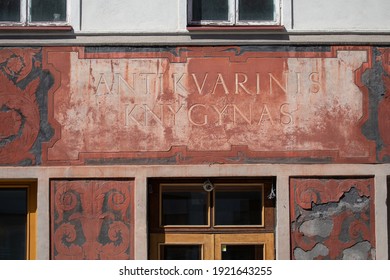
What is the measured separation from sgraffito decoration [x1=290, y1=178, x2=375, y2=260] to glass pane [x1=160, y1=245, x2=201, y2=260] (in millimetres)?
1109

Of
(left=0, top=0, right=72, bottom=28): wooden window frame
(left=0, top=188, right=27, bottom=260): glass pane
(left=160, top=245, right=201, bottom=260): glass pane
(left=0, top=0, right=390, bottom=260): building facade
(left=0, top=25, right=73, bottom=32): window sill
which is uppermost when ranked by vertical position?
(left=0, top=0, right=72, bottom=28): wooden window frame

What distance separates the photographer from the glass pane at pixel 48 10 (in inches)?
561

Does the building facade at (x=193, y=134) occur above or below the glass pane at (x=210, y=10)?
below

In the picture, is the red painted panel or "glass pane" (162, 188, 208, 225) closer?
the red painted panel

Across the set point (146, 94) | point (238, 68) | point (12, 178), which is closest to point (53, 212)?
point (12, 178)

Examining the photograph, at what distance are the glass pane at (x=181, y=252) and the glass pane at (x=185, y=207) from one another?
276mm

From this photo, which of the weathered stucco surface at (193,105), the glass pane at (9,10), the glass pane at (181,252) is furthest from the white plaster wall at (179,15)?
the glass pane at (181,252)

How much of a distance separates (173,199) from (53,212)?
1383mm

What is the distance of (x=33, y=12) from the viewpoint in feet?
46.8

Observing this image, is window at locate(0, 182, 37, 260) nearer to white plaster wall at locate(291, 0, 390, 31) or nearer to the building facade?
the building facade

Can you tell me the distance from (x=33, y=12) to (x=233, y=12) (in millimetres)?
2328

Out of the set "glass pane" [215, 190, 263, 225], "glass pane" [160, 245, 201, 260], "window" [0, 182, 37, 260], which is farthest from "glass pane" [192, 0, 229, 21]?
"window" [0, 182, 37, 260]

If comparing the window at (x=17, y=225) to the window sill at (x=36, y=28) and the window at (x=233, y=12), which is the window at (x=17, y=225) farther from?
the window at (x=233, y=12)

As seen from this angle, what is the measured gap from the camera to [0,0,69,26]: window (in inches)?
560
